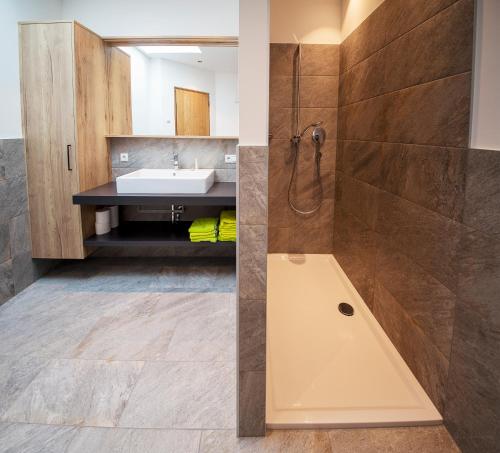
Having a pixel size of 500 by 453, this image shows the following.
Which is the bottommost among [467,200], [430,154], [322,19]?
[467,200]

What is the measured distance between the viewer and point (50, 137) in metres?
3.11

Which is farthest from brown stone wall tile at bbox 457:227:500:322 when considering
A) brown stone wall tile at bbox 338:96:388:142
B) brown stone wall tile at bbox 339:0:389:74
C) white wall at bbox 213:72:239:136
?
white wall at bbox 213:72:239:136

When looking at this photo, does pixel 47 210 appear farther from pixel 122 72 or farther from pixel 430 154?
pixel 430 154

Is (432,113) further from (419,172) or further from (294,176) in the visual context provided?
(294,176)

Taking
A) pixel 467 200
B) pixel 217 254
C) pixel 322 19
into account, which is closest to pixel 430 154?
pixel 467 200

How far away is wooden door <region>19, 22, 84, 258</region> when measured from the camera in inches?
118

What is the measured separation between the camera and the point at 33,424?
68.4 inches

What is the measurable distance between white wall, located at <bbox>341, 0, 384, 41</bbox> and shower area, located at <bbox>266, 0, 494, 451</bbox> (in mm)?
56

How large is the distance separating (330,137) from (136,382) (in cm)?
247

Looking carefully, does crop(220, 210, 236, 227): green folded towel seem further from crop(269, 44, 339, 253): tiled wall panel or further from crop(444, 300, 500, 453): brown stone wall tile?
crop(444, 300, 500, 453): brown stone wall tile

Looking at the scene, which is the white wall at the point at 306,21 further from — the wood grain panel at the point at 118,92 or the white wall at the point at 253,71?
the white wall at the point at 253,71

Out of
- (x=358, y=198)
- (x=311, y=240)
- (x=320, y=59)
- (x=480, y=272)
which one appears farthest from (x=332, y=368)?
(x=320, y=59)

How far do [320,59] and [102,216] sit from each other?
2240 mm

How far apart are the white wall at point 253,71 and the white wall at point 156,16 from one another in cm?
228
